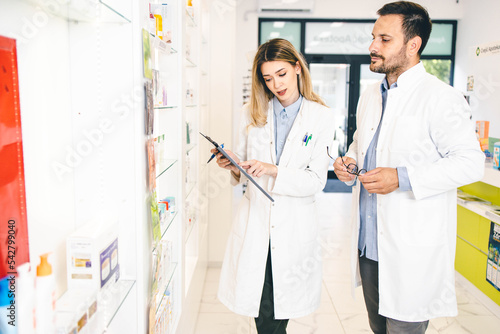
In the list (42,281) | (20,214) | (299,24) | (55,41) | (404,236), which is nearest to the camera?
(42,281)

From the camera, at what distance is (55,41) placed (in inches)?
49.1

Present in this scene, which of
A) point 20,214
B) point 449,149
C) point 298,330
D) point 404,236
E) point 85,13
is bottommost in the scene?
point 298,330

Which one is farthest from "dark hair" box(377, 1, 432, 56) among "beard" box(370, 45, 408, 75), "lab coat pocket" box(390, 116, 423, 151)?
"lab coat pocket" box(390, 116, 423, 151)

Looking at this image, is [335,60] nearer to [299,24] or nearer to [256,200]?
[299,24]

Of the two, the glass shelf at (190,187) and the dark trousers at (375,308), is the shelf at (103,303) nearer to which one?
the dark trousers at (375,308)

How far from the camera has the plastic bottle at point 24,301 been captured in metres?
0.86

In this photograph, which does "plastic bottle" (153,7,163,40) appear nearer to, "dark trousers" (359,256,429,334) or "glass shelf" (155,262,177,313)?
"glass shelf" (155,262,177,313)

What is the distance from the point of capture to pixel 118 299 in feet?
4.45

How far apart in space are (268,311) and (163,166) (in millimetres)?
951

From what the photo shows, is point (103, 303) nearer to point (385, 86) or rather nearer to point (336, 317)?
point (385, 86)

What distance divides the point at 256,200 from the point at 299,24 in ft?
22.1

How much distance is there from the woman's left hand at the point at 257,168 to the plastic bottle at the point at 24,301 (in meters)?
1.22

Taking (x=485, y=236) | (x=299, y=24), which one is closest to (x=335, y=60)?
(x=299, y=24)

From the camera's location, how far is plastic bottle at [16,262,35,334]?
863 millimetres
